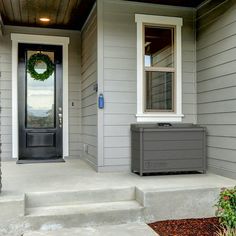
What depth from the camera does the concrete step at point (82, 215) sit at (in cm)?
321

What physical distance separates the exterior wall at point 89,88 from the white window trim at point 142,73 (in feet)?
2.31

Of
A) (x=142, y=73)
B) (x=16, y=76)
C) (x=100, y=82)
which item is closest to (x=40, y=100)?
(x=16, y=76)

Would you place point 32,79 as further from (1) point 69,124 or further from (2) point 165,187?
(2) point 165,187

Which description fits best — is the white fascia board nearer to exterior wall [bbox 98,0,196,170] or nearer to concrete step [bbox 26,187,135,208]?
exterior wall [bbox 98,0,196,170]

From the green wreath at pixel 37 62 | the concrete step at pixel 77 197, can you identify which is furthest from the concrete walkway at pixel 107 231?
the green wreath at pixel 37 62

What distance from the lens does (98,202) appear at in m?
3.62

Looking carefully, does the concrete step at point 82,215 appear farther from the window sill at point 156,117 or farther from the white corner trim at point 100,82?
the window sill at point 156,117

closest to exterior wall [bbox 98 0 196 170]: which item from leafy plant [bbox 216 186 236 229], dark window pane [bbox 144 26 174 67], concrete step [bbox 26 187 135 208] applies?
dark window pane [bbox 144 26 174 67]

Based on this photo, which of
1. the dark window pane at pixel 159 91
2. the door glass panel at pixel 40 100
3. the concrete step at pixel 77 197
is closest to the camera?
the concrete step at pixel 77 197

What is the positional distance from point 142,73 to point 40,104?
2334 mm

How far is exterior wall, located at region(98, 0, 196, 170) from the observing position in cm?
485

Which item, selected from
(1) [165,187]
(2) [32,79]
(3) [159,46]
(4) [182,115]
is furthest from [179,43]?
(2) [32,79]

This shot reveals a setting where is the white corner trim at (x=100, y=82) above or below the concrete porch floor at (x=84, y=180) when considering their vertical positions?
above

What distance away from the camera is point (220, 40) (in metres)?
4.51
